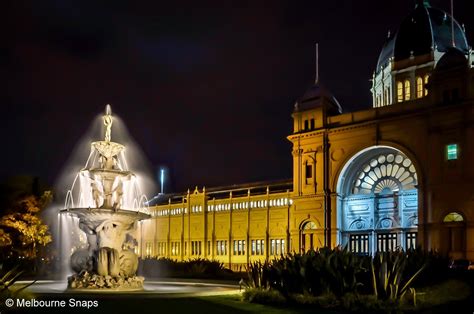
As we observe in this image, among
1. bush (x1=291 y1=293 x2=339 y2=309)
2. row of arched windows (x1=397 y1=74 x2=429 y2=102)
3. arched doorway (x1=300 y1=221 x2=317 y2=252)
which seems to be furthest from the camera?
row of arched windows (x1=397 y1=74 x2=429 y2=102)

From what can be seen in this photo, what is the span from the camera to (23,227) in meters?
45.0

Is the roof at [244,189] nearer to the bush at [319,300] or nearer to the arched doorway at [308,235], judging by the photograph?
the arched doorway at [308,235]

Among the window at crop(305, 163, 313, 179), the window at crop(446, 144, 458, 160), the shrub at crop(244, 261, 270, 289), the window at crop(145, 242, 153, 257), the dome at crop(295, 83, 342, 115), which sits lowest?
the window at crop(145, 242, 153, 257)

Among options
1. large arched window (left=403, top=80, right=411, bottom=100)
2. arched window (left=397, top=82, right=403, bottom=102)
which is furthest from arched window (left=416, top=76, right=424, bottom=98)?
arched window (left=397, top=82, right=403, bottom=102)

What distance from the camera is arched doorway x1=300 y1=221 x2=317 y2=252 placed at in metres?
54.5

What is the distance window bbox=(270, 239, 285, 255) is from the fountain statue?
132ft

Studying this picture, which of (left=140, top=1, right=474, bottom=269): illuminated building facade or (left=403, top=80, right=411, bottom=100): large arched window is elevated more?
(left=403, top=80, right=411, bottom=100): large arched window

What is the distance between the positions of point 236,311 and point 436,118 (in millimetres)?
35958

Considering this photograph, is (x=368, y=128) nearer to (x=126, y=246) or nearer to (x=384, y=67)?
(x=384, y=67)

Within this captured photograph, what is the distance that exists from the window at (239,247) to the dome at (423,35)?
2744 cm

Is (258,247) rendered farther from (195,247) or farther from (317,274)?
(317,274)

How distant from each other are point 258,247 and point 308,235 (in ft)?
38.9

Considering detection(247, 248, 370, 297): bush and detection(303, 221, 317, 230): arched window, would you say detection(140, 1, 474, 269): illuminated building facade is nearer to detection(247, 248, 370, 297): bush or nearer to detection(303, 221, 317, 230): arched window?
detection(303, 221, 317, 230): arched window

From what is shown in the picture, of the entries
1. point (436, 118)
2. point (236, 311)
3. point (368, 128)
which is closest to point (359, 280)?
point (236, 311)
